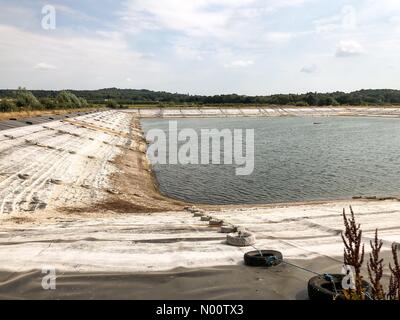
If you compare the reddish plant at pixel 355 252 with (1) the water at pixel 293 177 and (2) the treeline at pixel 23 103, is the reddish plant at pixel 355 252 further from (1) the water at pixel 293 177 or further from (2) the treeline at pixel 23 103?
(2) the treeline at pixel 23 103

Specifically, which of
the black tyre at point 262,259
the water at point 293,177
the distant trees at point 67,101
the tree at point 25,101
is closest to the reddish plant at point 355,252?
the black tyre at point 262,259

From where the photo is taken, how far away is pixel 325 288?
29.2ft

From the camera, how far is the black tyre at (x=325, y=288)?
8188 mm

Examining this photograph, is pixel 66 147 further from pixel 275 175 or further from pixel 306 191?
pixel 306 191

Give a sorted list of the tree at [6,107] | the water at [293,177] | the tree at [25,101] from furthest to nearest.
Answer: the tree at [25,101], the tree at [6,107], the water at [293,177]

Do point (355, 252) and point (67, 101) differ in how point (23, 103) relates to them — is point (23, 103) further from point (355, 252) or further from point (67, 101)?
point (355, 252)

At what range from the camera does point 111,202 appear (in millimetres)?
22297

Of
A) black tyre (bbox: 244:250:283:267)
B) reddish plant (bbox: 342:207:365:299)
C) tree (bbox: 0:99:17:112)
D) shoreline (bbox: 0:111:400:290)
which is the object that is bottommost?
shoreline (bbox: 0:111:400:290)

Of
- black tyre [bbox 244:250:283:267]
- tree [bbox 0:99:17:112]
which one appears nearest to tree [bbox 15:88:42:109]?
tree [bbox 0:99:17:112]

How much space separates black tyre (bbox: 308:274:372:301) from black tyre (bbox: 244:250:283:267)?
1.65 meters

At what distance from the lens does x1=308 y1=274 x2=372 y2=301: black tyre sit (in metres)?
8.19

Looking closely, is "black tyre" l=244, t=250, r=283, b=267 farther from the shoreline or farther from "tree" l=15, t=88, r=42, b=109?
"tree" l=15, t=88, r=42, b=109

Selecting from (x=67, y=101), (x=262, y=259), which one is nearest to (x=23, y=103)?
(x=67, y=101)

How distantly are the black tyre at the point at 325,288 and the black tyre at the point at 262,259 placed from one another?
1.65 metres
